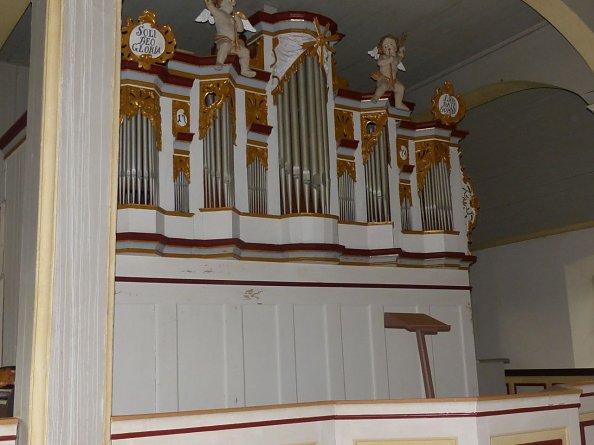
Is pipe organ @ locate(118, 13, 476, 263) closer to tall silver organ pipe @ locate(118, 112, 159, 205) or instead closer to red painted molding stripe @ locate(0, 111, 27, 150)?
tall silver organ pipe @ locate(118, 112, 159, 205)

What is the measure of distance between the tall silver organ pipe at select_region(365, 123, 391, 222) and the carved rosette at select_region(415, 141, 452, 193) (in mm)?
533

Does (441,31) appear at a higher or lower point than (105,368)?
higher

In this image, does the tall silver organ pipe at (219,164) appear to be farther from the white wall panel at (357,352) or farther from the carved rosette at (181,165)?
the white wall panel at (357,352)

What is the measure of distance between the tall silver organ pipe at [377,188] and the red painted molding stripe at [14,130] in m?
3.31

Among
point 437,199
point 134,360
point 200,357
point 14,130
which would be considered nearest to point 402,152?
point 437,199

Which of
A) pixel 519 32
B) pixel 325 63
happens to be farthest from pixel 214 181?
pixel 519 32

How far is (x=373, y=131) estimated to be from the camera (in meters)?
8.23

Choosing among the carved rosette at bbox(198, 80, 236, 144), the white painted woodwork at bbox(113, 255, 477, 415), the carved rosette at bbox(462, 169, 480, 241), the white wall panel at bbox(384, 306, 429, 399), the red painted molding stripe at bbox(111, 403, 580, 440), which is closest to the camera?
the red painted molding stripe at bbox(111, 403, 580, 440)

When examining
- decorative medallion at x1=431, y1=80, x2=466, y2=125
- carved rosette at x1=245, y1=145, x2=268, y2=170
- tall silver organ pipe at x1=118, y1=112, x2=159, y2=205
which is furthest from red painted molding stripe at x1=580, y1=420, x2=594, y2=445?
tall silver organ pipe at x1=118, y1=112, x2=159, y2=205

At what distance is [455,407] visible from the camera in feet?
16.7

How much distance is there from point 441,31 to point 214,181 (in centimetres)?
371

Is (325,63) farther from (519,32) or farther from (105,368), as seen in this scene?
(105,368)

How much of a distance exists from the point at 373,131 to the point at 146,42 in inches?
102

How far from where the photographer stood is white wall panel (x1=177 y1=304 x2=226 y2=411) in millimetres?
6695
